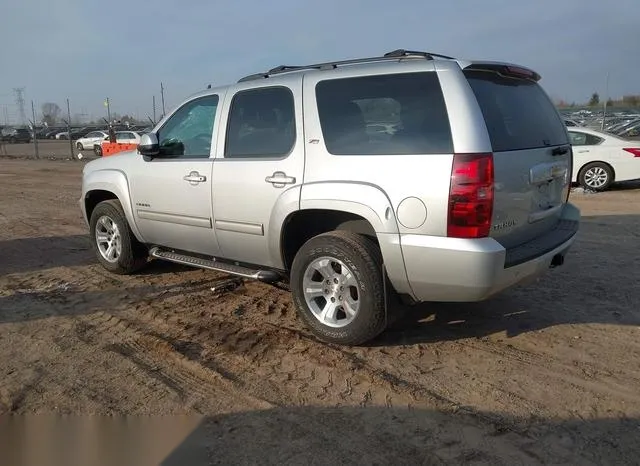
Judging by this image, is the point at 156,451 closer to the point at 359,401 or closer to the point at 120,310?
the point at 359,401

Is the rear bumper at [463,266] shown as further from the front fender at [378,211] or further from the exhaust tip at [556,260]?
the exhaust tip at [556,260]

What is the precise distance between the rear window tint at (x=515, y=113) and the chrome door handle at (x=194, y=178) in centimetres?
241

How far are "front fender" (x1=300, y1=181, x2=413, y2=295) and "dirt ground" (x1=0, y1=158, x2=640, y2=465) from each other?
0.65m

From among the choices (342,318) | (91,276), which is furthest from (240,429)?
(91,276)

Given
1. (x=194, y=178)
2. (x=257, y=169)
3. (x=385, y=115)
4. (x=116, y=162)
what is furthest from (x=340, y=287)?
(x=116, y=162)

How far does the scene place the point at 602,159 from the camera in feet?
42.4

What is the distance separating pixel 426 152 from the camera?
3639 millimetres

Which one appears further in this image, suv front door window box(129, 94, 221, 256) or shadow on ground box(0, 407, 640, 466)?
suv front door window box(129, 94, 221, 256)

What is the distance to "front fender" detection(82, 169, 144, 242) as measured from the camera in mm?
5742

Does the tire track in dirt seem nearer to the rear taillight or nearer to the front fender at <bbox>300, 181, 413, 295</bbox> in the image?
the front fender at <bbox>300, 181, 413, 295</bbox>

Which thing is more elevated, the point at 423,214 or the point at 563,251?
the point at 423,214

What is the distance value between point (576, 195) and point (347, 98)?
33.1 ft

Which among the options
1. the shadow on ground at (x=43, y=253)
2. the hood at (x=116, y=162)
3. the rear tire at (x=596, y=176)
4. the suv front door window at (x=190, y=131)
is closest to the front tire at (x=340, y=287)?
the suv front door window at (x=190, y=131)

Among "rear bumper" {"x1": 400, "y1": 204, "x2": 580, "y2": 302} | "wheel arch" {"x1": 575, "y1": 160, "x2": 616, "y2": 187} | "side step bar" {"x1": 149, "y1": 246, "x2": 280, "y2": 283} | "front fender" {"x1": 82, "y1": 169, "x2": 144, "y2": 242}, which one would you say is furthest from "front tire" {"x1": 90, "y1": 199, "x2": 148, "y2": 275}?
"wheel arch" {"x1": 575, "y1": 160, "x2": 616, "y2": 187}
